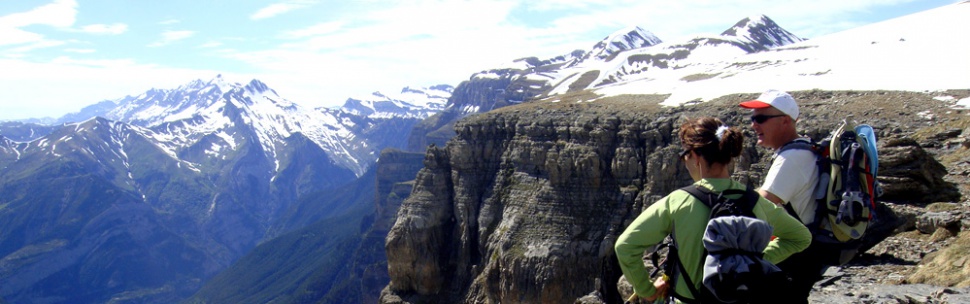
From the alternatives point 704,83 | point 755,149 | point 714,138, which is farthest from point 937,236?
point 704,83

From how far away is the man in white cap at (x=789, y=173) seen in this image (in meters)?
8.74

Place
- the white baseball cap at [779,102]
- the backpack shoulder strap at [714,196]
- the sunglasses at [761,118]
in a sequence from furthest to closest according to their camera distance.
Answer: the sunglasses at [761,118] → the white baseball cap at [779,102] → the backpack shoulder strap at [714,196]

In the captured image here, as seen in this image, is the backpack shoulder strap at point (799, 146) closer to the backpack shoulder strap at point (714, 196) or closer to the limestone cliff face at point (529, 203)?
the backpack shoulder strap at point (714, 196)

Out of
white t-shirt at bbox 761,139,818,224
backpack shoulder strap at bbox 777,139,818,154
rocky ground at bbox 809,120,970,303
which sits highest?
backpack shoulder strap at bbox 777,139,818,154

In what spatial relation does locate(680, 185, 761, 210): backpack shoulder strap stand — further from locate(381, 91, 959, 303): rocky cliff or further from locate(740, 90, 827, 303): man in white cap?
locate(381, 91, 959, 303): rocky cliff

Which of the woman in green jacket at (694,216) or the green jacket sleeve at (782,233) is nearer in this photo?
the woman in green jacket at (694,216)

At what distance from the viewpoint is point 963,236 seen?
14.7 metres

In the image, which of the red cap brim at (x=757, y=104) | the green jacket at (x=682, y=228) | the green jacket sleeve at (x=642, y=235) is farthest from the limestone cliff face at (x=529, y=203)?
the green jacket sleeve at (x=642, y=235)

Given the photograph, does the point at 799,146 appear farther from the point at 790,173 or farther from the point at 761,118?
the point at 761,118

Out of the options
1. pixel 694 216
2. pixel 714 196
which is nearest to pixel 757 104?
pixel 714 196

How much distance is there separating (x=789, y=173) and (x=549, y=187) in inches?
1402

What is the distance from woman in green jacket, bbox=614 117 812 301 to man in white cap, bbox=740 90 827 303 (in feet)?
3.18

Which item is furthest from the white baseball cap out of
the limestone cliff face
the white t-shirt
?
the limestone cliff face

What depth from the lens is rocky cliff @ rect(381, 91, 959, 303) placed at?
37.7m
